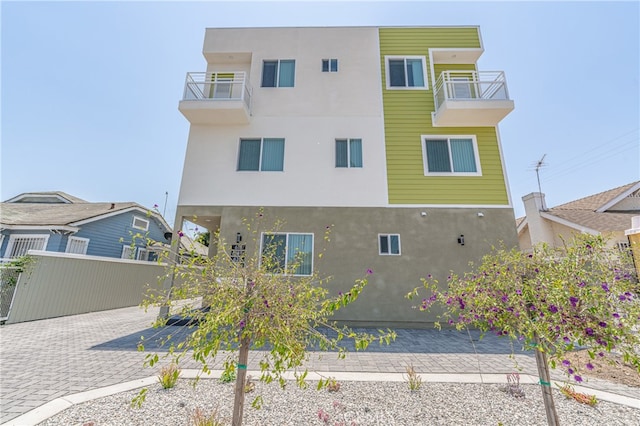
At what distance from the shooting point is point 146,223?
1552cm

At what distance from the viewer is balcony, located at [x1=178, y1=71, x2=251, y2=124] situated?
25.9ft

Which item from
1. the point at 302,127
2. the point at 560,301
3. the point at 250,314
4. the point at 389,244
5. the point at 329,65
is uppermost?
Answer: the point at 329,65

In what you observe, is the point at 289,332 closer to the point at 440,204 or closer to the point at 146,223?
the point at 440,204

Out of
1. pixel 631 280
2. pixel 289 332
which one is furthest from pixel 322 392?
pixel 631 280

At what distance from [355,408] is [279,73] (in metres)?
9.86

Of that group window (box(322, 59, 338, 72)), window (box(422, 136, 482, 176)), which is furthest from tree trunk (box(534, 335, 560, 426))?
window (box(322, 59, 338, 72))

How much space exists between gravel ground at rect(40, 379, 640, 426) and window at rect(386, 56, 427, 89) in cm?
903

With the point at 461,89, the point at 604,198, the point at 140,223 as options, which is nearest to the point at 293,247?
the point at 461,89

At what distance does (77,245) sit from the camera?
37.7 feet

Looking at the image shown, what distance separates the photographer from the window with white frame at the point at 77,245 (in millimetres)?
11062

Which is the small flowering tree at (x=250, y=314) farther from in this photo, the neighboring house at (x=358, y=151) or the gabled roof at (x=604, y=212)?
the gabled roof at (x=604, y=212)

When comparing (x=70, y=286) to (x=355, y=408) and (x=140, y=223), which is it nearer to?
(x=140, y=223)

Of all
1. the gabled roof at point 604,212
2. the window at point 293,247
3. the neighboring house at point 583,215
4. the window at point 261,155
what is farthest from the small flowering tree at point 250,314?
the neighboring house at point 583,215

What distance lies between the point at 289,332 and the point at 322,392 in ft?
6.98
